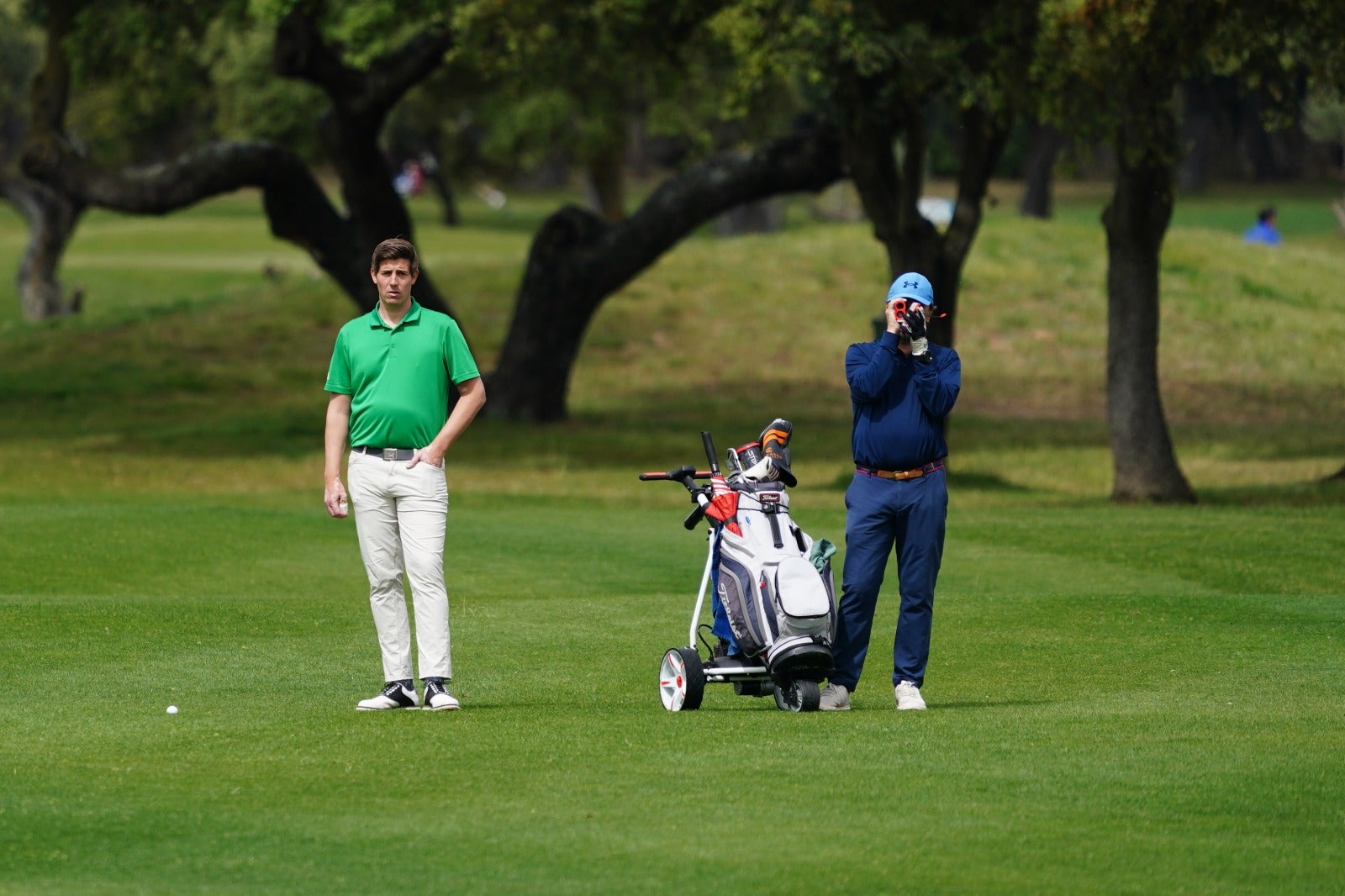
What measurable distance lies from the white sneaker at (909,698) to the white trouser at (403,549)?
82.6 inches

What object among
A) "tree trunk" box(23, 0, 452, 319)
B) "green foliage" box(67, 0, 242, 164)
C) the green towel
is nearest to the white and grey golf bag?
the green towel

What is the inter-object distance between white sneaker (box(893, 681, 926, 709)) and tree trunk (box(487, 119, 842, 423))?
1870cm

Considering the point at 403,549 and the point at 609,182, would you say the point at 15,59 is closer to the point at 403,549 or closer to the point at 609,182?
the point at 609,182

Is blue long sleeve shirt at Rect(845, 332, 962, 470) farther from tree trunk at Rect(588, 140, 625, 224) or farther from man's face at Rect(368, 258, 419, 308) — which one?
tree trunk at Rect(588, 140, 625, 224)

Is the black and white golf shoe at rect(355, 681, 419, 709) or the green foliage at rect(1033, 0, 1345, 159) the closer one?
the black and white golf shoe at rect(355, 681, 419, 709)

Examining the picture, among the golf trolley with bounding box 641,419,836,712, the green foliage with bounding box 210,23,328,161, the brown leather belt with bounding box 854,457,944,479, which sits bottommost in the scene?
the golf trolley with bounding box 641,419,836,712

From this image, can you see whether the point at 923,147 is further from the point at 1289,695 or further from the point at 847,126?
the point at 1289,695

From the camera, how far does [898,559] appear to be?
9500 mm

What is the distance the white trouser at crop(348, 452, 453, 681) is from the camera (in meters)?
9.14

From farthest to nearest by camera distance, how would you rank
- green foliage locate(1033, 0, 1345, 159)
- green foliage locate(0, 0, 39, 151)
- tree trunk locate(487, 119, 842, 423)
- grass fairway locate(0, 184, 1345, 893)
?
green foliage locate(0, 0, 39, 151) → tree trunk locate(487, 119, 842, 423) → green foliage locate(1033, 0, 1345, 159) → grass fairway locate(0, 184, 1345, 893)

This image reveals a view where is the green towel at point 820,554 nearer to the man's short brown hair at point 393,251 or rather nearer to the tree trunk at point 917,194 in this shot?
the man's short brown hair at point 393,251

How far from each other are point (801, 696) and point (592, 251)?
70.9 ft

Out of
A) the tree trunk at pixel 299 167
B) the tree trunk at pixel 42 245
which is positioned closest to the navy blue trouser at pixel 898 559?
the tree trunk at pixel 299 167

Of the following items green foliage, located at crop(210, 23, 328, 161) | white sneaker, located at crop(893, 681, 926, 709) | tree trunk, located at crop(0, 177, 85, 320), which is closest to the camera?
white sneaker, located at crop(893, 681, 926, 709)
